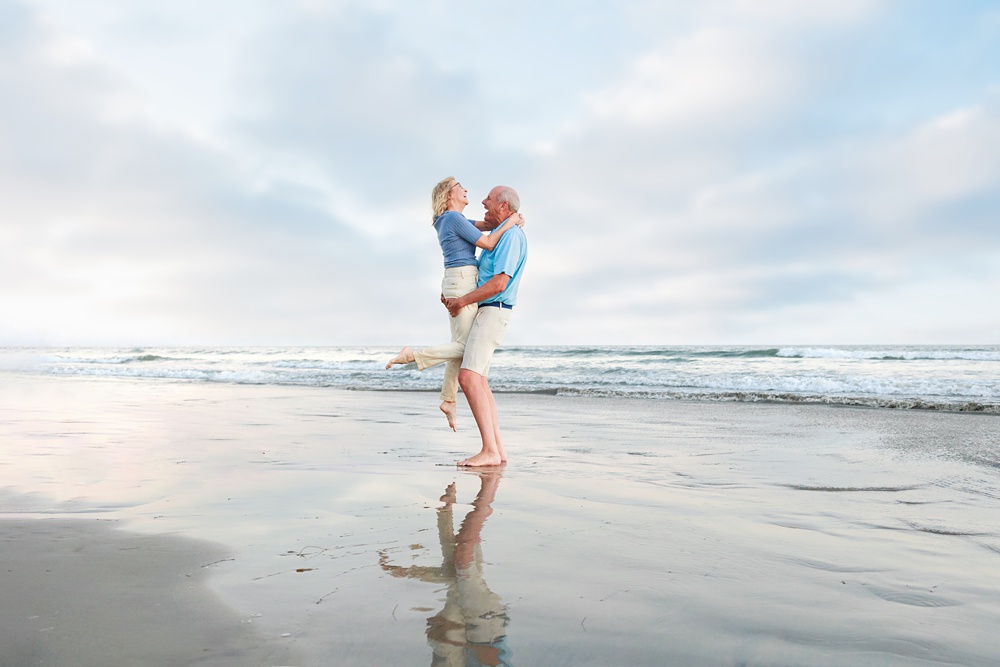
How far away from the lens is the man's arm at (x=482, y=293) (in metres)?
4.37

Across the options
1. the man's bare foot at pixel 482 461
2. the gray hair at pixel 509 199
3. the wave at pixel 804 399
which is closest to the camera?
the man's bare foot at pixel 482 461

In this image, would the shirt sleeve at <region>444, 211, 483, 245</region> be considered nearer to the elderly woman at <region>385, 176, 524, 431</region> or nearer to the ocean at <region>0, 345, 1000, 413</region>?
the elderly woman at <region>385, 176, 524, 431</region>

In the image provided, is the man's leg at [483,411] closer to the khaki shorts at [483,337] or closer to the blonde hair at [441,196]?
the khaki shorts at [483,337]

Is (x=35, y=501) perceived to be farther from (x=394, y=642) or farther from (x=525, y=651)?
(x=525, y=651)

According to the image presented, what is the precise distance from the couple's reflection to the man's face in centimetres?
248

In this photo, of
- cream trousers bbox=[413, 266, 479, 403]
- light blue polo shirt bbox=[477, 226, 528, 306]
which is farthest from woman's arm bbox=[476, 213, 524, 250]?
cream trousers bbox=[413, 266, 479, 403]

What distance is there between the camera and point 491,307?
4543mm

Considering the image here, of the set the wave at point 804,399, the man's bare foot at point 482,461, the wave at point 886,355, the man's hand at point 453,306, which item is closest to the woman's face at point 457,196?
the man's hand at point 453,306

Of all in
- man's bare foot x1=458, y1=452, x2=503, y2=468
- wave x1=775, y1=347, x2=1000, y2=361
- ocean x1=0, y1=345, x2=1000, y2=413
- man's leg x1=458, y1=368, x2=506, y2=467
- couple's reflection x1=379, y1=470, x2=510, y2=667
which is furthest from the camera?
wave x1=775, y1=347, x2=1000, y2=361

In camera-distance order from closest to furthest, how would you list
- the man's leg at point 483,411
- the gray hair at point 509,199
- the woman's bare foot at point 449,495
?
the woman's bare foot at point 449,495
the man's leg at point 483,411
the gray hair at point 509,199

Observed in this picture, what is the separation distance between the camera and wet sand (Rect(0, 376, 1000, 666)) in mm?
1541

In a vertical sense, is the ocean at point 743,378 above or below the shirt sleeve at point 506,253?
below

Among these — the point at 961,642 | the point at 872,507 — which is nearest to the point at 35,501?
the point at 961,642

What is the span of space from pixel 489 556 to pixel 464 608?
53 centimetres
